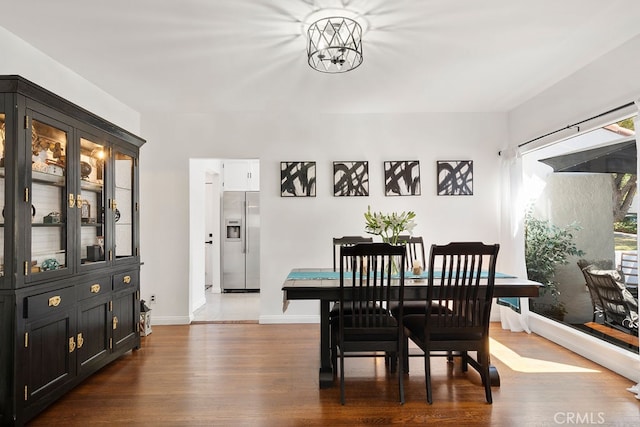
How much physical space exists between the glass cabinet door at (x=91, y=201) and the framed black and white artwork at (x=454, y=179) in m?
3.74

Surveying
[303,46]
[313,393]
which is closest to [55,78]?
[303,46]

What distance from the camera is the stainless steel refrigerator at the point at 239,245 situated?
7.00 meters

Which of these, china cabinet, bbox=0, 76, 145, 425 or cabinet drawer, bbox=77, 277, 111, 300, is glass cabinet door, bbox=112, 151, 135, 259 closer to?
china cabinet, bbox=0, 76, 145, 425

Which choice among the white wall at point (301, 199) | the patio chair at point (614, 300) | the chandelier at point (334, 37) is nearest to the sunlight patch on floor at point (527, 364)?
the patio chair at point (614, 300)

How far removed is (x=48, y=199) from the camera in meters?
2.64

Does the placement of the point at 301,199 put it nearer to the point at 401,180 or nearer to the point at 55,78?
the point at 401,180

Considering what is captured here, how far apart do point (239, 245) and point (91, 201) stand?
398 centimetres

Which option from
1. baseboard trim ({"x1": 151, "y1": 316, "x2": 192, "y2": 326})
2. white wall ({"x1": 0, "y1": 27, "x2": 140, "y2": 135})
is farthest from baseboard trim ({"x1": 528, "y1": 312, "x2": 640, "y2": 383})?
white wall ({"x1": 0, "y1": 27, "x2": 140, "y2": 135})

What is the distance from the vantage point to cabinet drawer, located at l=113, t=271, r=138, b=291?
339cm

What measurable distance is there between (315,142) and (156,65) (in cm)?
211

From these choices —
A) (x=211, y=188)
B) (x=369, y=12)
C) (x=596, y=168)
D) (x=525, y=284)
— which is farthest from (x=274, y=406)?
(x=211, y=188)

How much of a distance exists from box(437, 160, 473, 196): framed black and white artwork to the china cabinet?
11.7 ft

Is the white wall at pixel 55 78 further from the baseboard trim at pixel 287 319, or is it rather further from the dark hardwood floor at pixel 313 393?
the baseboard trim at pixel 287 319

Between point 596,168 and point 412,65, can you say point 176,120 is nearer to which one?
point 412,65
